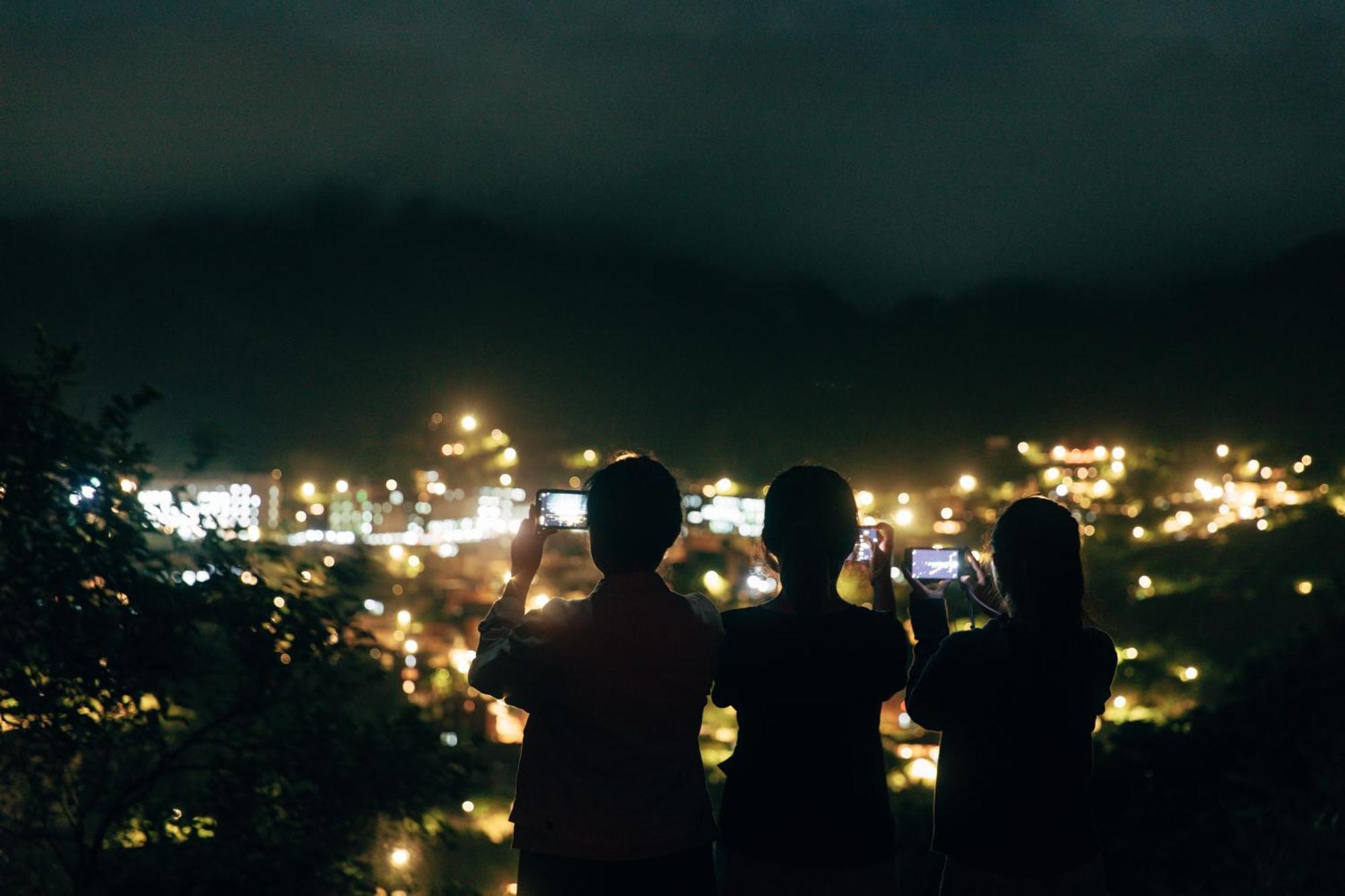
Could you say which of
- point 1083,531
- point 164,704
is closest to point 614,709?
point 164,704

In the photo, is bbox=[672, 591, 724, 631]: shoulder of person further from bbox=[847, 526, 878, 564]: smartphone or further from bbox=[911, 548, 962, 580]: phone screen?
bbox=[911, 548, 962, 580]: phone screen

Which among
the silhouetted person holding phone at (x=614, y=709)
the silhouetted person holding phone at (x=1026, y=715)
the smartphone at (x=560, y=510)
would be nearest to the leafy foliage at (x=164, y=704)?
the smartphone at (x=560, y=510)

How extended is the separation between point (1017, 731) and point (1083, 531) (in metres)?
6.35

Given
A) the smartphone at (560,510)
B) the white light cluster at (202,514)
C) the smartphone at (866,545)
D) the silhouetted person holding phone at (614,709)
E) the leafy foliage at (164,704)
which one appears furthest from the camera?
the white light cluster at (202,514)

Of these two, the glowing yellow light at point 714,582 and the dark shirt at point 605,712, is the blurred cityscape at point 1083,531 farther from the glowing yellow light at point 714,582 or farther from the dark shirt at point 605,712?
the dark shirt at point 605,712

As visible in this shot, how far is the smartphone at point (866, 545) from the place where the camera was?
7.93ft

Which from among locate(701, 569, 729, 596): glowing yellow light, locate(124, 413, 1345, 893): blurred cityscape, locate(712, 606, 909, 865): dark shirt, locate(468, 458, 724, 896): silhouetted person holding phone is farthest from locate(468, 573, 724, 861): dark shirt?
locate(701, 569, 729, 596): glowing yellow light

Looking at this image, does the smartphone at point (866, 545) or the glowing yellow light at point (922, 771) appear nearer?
the smartphone at point (866, 545)

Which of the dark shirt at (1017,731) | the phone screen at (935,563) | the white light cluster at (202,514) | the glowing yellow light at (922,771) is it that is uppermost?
the white light cluster at (202,514)

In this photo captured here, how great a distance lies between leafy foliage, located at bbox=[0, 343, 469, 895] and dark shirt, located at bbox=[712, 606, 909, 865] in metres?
3.68

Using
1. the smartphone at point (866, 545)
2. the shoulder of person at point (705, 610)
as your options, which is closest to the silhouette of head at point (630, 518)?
the shoulder of person at point (705, 610)

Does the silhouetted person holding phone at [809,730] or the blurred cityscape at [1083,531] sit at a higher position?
the blurred cityscape at [1083,531]

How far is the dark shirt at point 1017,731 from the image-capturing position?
6.74 feet

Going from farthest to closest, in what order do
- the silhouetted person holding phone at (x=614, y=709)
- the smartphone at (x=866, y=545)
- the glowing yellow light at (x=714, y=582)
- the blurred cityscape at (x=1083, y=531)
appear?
1. the blurred cityscape at (x=1083, y=531)
2. the glowing yellow light at (x=714, y=582)
3. the smartphone at (x=866, y=545)
4. the silhouetted person holding phone at (x=614, y=709)
